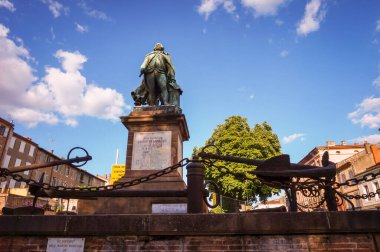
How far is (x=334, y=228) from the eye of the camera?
3.30 m

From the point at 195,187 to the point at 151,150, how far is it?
4295mm

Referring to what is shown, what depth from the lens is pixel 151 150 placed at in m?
8.04

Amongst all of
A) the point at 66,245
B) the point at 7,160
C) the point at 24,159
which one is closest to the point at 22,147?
the point at 24,159

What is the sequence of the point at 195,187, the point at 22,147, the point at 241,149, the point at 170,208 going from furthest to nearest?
the point at 22,147
the point at 241,149
the point at 170,208
the point at 195,187

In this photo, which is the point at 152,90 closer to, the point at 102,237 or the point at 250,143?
the point at 102,237

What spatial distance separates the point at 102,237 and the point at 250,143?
25.6m

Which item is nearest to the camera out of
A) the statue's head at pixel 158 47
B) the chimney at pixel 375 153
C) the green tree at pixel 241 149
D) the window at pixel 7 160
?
the statue's head at pixel 158 47

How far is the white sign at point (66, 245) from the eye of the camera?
3525mm

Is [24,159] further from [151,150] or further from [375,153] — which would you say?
[375,153]

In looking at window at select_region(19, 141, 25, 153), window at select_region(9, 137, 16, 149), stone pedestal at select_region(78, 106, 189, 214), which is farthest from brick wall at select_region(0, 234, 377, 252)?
window at select_region(19, 141, 25, 153)

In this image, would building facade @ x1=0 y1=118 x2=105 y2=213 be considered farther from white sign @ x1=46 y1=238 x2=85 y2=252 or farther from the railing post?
the railing post

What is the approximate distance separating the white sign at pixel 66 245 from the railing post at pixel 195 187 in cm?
150

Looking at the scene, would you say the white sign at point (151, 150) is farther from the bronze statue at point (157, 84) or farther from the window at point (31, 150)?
the window at point (31, 150)

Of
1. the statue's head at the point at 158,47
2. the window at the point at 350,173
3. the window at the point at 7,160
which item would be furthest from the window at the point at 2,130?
the window at the point at 350,173
